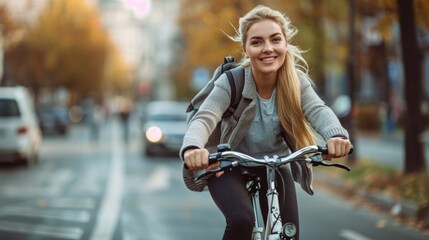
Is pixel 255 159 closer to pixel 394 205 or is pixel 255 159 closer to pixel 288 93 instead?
pixel 288 93

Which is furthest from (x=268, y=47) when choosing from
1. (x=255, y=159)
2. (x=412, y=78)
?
(x=412, y=78)

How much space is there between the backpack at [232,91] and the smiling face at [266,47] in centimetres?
11

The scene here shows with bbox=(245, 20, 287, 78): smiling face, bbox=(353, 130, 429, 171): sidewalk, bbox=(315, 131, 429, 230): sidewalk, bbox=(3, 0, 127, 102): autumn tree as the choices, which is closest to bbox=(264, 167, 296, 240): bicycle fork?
bbox=(245, 20, 287, 78): smiling face

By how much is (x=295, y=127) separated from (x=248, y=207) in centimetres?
51

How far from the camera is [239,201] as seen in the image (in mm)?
4496

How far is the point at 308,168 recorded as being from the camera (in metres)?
4.83

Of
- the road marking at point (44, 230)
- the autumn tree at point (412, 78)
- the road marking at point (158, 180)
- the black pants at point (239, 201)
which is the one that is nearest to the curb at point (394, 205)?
the autumn tree at point (412, 78)

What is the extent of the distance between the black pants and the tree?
8865 mm

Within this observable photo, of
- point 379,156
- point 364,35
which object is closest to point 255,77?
point 379,156

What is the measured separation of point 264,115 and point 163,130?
2183cm

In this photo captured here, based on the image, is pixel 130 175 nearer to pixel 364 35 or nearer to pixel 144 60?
pixel 364 35

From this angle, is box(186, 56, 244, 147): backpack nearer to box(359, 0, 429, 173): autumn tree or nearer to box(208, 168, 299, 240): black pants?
box(208, 168, 299, 240): black pants

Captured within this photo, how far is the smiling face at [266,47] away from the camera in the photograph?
4.69 meters

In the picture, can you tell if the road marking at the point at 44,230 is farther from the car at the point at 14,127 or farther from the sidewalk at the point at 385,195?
the car at the point at 14,127
